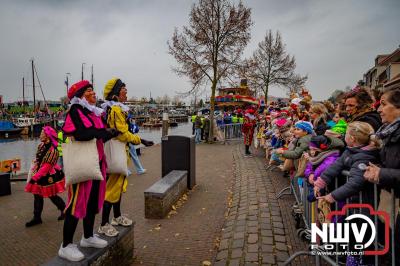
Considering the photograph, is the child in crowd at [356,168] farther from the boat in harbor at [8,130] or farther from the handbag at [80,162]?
the boat in harbor at [8,130]

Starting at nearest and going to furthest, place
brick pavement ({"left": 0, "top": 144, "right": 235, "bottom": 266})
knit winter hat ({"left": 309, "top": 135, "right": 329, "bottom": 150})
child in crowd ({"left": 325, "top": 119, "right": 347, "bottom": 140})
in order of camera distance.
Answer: knit winter hat ({"left": 309, "top": 135, "right": 329, "bottom": 150}) → child in crowd ({"left": 325, "top": 119, "right": 347, "bottom": 140}) → brick pavement ({"left": 0, "top": 144, "right": 235, "bottom": 266})

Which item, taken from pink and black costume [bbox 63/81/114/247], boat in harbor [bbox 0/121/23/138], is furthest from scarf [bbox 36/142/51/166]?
boat in harbor [bbox 0/121/23/138]

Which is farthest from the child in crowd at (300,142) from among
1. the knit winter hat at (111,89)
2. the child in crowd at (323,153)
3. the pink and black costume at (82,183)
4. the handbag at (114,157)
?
the pink and black costume at (82,183)

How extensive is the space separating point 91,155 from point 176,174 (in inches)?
158

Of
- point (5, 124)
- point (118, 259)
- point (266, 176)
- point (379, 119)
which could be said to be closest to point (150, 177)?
point (266, 176)

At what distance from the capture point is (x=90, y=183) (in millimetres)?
3299

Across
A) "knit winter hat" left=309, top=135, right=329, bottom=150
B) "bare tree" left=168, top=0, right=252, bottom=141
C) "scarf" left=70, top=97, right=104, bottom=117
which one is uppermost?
"bare tree" left=168, top=0, right=252, bottom=141

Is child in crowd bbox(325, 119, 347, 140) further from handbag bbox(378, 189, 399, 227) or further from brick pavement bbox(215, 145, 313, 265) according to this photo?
brick pavement bbox(215, 145, 313, 265)

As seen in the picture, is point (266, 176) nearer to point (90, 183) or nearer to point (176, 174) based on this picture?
point (176, 174)

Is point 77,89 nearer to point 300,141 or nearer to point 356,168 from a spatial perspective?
point 356,168

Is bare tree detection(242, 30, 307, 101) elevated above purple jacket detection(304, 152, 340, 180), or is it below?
above

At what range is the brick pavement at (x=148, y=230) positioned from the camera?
4324 millimetres

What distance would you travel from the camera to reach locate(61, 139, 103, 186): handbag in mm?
3158

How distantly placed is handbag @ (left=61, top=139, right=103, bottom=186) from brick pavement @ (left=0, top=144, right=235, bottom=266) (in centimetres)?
161
